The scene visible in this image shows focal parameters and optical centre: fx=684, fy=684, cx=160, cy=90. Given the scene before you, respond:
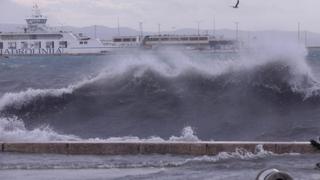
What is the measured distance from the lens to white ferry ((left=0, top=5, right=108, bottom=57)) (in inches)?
4060

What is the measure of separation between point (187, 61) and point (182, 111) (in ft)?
17.6

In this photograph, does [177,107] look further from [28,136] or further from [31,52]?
[31,52]

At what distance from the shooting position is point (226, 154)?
436 inches

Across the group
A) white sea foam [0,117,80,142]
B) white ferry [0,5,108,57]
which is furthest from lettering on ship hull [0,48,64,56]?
white sea foam [0,117,80,142]

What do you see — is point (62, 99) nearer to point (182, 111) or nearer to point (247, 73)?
point (182, 111)

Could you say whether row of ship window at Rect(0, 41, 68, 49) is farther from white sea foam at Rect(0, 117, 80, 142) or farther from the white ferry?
white sea foam at Rect(0, 117, 80, 142)

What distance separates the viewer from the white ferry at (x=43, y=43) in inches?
4060

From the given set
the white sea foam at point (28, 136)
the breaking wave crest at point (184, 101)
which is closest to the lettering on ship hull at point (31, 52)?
the breaking wave crest at point (184, 101)

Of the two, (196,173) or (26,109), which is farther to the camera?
(26,109)

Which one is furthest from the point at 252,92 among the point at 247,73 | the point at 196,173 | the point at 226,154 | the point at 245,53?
the point at 196,173

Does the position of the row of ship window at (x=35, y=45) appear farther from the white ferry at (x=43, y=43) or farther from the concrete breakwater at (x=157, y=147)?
the concrete breakwater at (x=157, y=147)

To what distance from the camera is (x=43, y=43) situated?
4183 inches

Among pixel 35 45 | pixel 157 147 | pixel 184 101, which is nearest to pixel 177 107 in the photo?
pixel 184 101

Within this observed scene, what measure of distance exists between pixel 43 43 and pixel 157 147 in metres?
96.9
